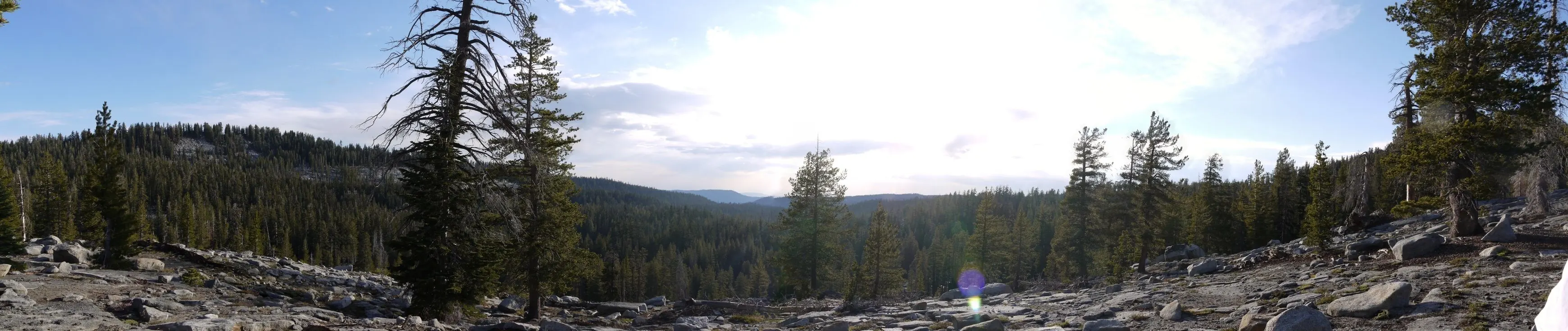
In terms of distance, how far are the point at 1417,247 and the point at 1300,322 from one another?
1236 centimetres

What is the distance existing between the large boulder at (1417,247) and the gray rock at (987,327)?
12.3 meters

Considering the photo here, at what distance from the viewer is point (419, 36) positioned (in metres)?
12.7

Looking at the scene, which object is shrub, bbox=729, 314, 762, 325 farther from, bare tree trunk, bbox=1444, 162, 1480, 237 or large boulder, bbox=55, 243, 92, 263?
bare tree trunk, bbox=1444, 162, 1480, 237

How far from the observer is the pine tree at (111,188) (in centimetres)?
2583

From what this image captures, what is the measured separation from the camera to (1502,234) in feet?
52.8

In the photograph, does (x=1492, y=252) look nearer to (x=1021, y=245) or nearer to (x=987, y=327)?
(x=987, y=327)

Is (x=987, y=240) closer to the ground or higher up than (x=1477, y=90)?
closer to the ground

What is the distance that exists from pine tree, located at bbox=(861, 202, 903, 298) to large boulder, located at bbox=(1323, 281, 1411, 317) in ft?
78.1

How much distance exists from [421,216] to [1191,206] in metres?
61.1

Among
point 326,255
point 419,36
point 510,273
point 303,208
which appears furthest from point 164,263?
point 303,208

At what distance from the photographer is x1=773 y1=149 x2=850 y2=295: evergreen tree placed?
3897 centimetres

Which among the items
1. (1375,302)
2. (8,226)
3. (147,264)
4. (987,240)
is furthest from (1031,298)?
→ (8,226)

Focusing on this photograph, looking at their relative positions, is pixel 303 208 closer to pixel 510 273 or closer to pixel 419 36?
pixel 510 273

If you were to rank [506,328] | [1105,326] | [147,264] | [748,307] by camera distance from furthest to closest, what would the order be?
[748,307] < [147,264] < [506,328] < [1105,326]
